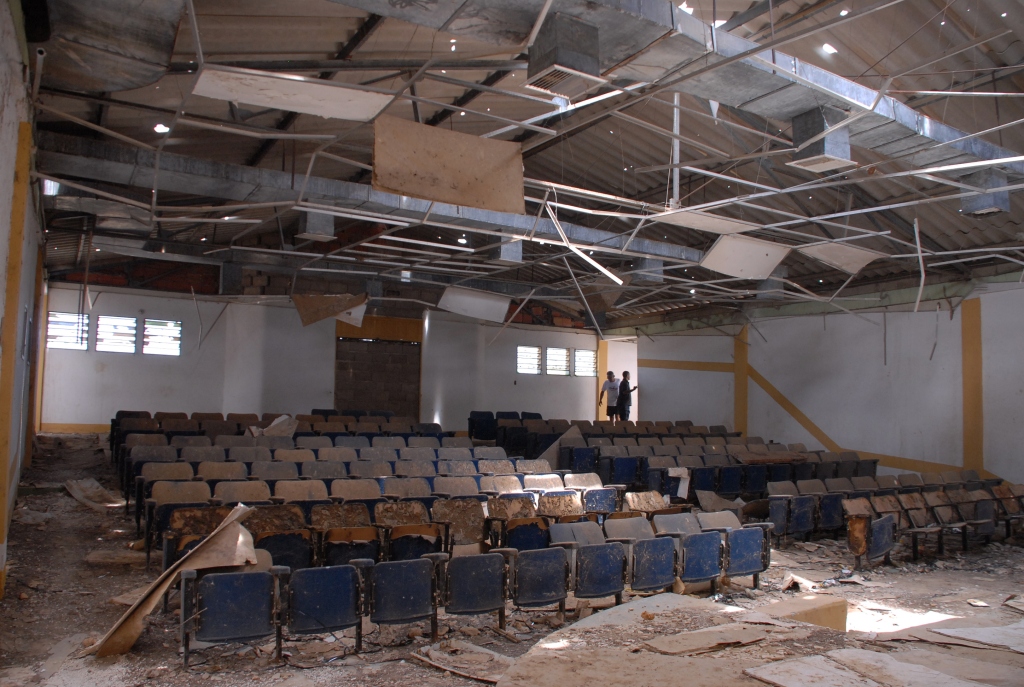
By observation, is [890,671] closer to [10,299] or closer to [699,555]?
[699,555]

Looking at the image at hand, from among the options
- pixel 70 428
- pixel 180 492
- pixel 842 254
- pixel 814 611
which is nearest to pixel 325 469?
pixel 180 492

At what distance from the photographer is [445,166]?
19.4 ft

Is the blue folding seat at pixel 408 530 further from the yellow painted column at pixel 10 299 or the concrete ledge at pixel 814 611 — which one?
the yellow painted column at pixel 10 299

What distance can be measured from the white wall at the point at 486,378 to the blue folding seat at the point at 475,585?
43.4 feet

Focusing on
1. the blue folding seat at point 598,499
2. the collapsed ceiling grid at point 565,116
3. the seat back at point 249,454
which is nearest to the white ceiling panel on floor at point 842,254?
the collapsed ceiling grid at point 565,116

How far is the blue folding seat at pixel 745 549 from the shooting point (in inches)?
254

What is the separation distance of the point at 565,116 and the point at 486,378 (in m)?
10.2

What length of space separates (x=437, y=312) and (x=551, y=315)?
4.60m

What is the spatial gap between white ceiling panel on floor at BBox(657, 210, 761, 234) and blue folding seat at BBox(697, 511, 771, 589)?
3938mm

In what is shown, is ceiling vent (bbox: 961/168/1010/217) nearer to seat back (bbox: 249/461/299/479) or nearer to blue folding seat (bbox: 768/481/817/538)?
blue folding seat (bbox: 768/481/817/538)

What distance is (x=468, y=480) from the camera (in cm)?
771

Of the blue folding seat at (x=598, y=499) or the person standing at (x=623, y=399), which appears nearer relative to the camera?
the blue folding seat at (x=598, y=499)

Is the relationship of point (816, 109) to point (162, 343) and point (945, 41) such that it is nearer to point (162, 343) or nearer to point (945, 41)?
point (945, 41)

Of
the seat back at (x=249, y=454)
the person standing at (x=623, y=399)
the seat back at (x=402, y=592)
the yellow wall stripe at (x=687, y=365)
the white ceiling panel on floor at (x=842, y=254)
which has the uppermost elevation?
the white ceiling panel on floor at (x=842, y=254)
